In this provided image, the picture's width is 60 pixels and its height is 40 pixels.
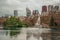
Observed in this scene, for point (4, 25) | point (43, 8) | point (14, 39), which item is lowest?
point (14, 39)

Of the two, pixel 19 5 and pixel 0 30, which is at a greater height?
pixel 19 5

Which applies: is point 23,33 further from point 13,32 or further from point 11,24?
point 11,24

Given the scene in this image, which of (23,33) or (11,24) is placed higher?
(11,24)

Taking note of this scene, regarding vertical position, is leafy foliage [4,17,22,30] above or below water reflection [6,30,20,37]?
above

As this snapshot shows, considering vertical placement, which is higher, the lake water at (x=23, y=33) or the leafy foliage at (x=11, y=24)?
the leafy foliage at (x=11, y=24)

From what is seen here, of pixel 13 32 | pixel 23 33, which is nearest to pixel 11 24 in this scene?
pixel 13 32

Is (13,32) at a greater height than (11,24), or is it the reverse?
(11,24)

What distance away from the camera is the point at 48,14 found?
467 centimetres

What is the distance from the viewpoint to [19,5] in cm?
470

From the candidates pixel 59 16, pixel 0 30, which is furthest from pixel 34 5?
pixel 0 30

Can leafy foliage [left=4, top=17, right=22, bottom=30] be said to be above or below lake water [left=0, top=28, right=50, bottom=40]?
above

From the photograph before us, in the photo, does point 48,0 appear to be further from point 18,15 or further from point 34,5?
point 18,15

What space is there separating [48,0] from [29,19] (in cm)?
56

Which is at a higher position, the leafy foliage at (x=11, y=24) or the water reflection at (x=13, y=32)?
the leafy foliage at (x=11, y=24)
